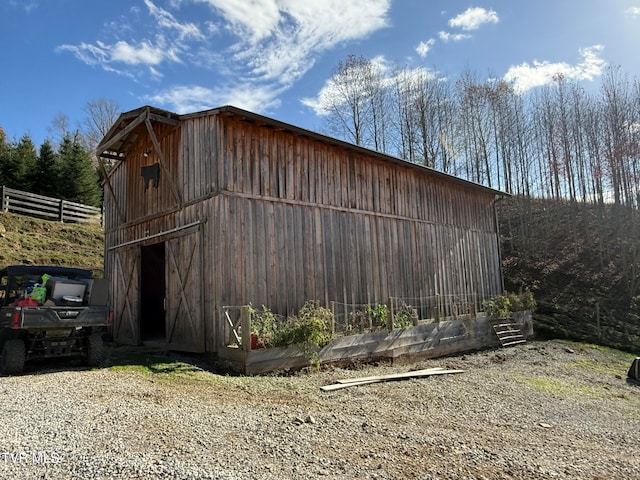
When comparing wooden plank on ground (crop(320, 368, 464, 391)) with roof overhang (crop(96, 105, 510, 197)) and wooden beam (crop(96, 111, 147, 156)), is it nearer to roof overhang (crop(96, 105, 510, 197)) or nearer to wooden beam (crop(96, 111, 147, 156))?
roof overhang (crop(96, 105, 510, 197))

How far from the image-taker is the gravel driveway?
3641 mm

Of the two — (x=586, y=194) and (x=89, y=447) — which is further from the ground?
(x=586, y=194)

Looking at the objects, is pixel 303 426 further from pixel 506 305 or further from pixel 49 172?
pixel 49 172

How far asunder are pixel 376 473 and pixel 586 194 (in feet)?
91.0

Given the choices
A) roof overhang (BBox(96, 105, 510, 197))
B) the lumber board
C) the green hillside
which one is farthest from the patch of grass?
the green hillside

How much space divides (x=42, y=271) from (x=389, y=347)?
7522mm

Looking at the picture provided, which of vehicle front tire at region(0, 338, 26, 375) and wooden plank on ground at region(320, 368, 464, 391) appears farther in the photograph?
vehicle front tire at region(0, 338, 26, 375)

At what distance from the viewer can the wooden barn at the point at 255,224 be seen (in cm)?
913

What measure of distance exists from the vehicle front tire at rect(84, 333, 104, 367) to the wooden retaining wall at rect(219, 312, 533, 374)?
2.32m

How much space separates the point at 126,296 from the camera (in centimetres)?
1243

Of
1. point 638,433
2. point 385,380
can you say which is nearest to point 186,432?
point 385,380

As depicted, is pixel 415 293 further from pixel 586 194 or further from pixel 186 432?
pixel 586 194

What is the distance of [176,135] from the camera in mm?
10695

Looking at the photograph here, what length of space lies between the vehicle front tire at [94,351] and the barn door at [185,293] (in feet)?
6.11
